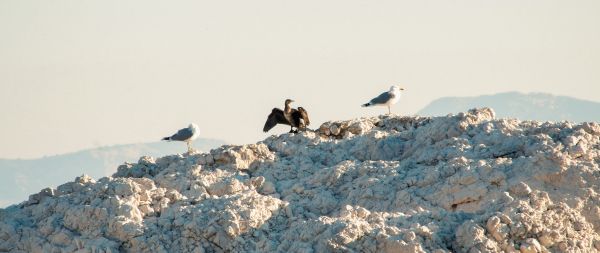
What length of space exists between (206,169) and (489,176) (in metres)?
4.98

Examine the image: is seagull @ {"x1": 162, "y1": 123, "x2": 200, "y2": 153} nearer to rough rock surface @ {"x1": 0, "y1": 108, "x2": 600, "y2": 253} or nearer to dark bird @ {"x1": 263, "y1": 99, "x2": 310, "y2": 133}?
dark bird @ {"x1": 263, "y1": 99, "x2": 310, "y2": 133}

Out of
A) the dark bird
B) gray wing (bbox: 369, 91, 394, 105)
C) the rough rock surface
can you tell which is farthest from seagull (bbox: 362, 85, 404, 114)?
the rough rock surface

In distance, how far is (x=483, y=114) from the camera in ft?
75.3

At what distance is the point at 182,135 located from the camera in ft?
98.1

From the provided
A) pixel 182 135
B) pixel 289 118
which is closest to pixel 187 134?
pixel 182 135

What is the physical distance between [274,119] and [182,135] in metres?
3.18

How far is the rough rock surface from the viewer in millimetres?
17402

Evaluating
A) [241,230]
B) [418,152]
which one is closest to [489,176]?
[418,152]

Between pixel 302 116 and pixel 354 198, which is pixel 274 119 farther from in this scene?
pixel 354 198

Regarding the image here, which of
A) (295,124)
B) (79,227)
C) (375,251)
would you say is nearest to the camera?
(375,251)

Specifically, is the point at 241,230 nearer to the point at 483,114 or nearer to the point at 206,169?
the point at 206,169

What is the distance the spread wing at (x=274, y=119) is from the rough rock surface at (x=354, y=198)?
400 centimetres

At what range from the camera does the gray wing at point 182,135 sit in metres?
29.9

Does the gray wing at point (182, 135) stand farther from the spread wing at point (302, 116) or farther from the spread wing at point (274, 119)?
the spread wing at point (302, 116)
